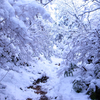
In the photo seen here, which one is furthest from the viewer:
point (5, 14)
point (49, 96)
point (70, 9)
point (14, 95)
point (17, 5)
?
point (70, 9)

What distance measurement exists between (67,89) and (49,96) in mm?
745

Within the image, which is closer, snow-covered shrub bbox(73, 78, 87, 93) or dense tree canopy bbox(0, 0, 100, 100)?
dense tree canopy bbox(0, 0, 100, 100)

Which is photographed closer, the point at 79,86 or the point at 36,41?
the point at 36,41

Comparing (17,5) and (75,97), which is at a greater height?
(17,5)

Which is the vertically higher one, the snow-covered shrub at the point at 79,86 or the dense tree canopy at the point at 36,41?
the dense tree canopy at the point at 36,41

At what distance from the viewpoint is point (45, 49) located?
372 cm

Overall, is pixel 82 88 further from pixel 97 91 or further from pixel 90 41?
pixel 90 41

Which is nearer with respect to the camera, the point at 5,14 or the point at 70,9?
the point at 5,14

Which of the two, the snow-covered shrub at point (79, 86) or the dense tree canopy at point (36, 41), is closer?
the dense tree canopy at point (36, 41)

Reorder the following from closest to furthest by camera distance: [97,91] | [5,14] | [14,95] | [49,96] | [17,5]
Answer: [5,14] → [17,5] → [97,91] → [14,95] → [49,96]

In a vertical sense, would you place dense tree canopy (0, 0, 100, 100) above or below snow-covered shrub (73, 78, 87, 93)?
above

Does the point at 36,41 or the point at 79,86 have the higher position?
the point at 36,41

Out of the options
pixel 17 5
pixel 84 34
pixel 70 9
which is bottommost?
pixel 17 5

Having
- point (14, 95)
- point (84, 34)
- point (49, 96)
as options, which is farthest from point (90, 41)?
point (14, 95)
